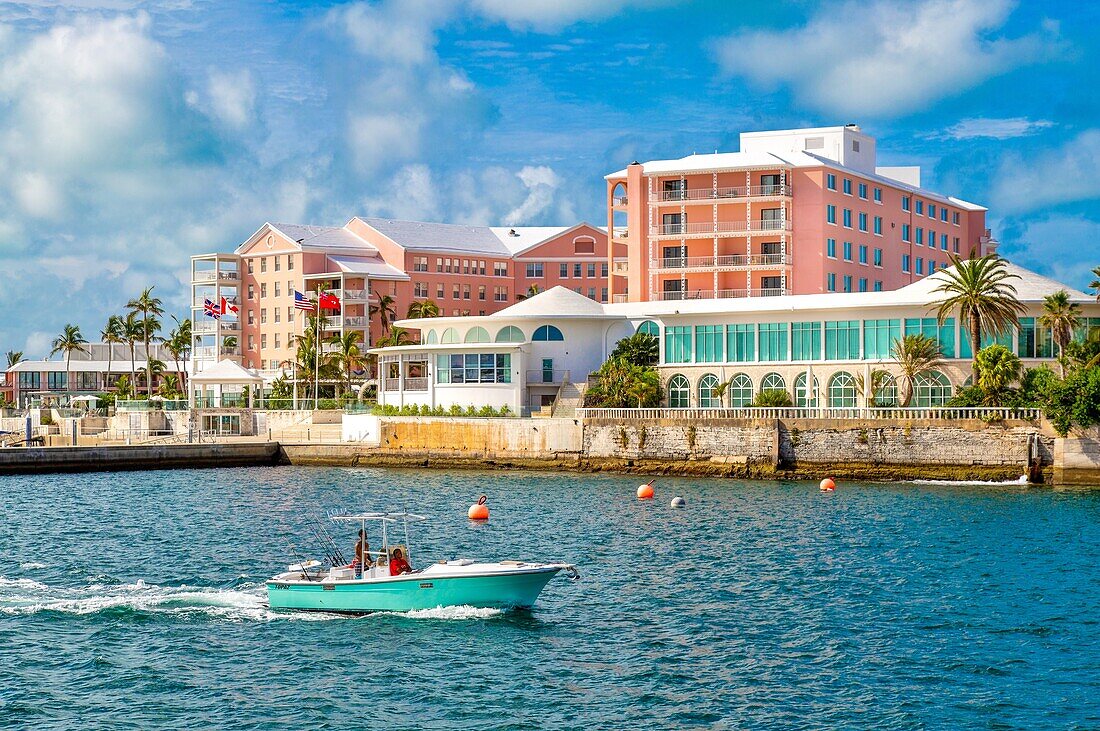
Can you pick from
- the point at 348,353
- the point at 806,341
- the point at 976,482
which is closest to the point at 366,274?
the point at 348,353

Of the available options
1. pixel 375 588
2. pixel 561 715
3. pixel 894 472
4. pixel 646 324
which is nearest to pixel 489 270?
pixel 646 324

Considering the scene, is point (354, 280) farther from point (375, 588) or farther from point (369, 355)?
point (375, 588)

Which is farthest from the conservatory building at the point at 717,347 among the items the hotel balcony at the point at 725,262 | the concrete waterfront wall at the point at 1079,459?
the concrete waterfront wall at the point at 1079,459

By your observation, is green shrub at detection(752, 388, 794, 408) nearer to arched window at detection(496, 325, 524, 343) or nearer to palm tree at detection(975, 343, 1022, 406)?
palm tree at detection(975, 343, 1022, 406)

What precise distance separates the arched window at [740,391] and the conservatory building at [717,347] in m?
0.08

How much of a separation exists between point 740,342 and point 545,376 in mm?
14746

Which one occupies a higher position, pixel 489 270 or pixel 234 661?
pixel 489 270

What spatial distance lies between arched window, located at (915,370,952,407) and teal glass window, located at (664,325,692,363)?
15.2 metres

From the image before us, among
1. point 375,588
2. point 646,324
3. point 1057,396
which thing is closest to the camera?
point 375,588

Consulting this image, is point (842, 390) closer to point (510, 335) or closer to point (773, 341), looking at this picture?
point (773, 341)

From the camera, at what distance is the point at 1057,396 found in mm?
64562

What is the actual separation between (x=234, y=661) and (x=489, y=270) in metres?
108

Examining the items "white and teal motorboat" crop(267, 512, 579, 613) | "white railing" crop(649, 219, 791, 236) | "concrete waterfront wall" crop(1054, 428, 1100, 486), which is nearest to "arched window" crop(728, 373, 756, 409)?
"concrete waterfront wall" crop(1054, 428, 1100, 486)

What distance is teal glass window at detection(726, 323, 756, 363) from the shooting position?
8262 centimetres
